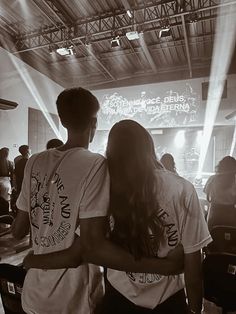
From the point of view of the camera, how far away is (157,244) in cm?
102

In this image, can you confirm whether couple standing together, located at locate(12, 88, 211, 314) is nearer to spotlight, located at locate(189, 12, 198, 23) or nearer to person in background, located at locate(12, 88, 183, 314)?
person in background, located at locate(12, 88, 183, 314)

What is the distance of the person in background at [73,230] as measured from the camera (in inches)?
36.3

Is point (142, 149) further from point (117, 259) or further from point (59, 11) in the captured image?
point (59, 11)

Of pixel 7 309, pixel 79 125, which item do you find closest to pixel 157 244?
pixel 79 125

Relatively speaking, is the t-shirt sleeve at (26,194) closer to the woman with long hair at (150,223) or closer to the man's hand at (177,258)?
the woman with long hair at (150,223)

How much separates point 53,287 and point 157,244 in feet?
1.24

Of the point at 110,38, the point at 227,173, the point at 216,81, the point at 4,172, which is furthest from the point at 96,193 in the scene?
the point at 216,81

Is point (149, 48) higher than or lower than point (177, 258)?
higher

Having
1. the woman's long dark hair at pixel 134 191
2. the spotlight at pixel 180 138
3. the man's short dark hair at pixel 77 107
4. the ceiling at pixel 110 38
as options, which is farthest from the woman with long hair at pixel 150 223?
the spotlight at pixel 180 138

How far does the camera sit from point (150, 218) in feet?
3.28

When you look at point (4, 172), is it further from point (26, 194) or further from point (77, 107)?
point (77, 107)

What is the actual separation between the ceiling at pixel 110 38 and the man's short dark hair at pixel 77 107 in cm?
623

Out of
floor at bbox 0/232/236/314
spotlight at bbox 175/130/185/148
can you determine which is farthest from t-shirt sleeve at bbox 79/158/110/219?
spotlight at bbox 175/130/185/148

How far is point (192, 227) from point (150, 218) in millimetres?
152
